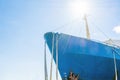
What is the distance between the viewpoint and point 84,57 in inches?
445

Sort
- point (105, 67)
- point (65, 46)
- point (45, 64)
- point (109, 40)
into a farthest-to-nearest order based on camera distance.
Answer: point (109, 40)
point (105, 67)
point (65, 46)
point (45, 64)

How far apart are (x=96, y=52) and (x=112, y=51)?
0.99 meters

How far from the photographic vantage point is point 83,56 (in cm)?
1127

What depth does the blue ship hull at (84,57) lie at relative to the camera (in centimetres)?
1108

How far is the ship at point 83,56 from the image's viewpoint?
11053mm

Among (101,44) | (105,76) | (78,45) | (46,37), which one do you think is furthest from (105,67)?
(46,37)

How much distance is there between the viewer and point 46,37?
11359 mm

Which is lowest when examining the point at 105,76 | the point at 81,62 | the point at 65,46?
the point at 105,76

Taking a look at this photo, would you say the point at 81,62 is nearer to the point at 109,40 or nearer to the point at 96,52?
the point at 96,52

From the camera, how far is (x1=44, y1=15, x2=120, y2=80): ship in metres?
11.1

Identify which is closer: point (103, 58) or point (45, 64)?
point (45, 64)

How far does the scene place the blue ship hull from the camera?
1108cm

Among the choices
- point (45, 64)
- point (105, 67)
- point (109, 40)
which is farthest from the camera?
point (109, 40)

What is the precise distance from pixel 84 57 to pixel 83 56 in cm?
8
